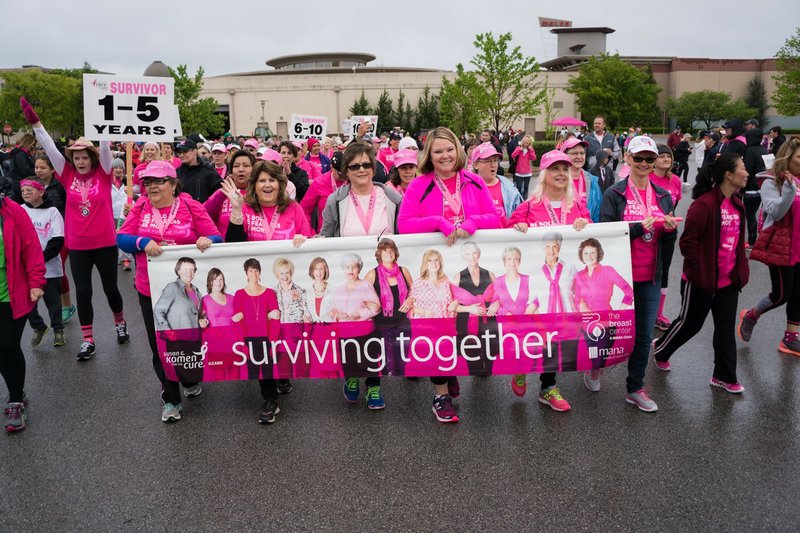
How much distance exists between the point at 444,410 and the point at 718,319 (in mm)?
2346

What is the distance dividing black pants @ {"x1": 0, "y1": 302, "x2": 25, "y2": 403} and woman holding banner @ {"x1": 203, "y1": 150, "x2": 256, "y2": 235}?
1836 mm

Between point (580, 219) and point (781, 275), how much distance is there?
2.57m

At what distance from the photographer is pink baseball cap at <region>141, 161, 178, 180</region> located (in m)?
4.79

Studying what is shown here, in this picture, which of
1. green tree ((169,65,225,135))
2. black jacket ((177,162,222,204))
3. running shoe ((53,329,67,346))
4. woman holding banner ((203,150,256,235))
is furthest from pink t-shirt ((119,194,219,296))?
green tree ((169,65,225,135))

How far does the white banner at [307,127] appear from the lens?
12.8 m

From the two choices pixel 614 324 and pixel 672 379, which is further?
pixel 672 379

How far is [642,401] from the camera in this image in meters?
4.90

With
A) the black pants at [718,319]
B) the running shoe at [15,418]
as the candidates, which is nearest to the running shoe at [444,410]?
the black pants at [718,319]

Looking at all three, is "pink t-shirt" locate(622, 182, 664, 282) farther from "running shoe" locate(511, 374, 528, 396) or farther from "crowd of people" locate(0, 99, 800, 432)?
"running shoe" locate(511, 374, 528, 396)

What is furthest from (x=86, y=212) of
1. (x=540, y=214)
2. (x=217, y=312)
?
(x=540, y=214)

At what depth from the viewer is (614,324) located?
4.76 metres

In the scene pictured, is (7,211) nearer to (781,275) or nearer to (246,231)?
(246,231)

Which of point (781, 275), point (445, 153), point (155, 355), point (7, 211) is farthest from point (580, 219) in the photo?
point (7, 211)

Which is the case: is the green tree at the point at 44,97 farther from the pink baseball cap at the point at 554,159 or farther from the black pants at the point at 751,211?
the pink baseball cap at the point at 554,159
